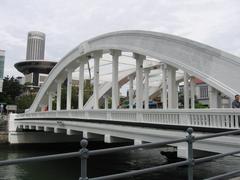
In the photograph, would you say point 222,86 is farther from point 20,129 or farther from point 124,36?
point 20,129

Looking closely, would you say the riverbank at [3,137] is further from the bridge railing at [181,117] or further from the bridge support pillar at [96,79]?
the bridge railing at [181,117]

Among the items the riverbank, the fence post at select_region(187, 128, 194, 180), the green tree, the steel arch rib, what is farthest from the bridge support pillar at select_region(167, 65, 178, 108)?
the green tree

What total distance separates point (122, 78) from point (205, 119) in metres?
33.5

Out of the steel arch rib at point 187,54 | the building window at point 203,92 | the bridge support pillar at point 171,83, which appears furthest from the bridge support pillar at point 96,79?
the building window at point 203,92

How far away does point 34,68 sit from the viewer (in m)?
120

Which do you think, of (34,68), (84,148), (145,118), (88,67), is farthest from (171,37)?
(34,68)

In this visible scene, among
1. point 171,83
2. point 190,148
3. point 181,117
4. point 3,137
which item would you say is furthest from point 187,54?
point 3,137

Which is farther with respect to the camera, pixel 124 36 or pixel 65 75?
pixel 65 75

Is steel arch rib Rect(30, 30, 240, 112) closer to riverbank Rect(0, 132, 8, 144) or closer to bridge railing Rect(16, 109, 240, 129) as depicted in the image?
bridge railing Rect(16, 109, 240, 129)

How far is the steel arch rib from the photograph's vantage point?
44.1 ft

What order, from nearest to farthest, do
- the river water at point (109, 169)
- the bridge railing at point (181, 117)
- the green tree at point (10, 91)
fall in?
the bridge railing at point (181, 117), the river water at point (109, 169), the green tree at point (10, 91)

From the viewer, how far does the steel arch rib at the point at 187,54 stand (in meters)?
13.4

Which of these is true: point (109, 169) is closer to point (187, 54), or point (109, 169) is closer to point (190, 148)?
point (187, 54)

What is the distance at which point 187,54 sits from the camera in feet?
50.8
